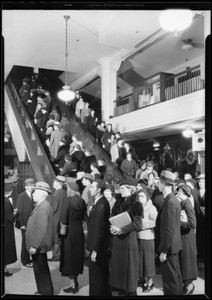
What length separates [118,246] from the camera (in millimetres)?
4008

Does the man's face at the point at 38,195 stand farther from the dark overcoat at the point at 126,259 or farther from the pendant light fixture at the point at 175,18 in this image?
the pendant light fixture at the point at 175,18

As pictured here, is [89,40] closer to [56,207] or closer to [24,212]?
[56,207]

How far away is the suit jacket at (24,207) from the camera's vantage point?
4445 millimetres

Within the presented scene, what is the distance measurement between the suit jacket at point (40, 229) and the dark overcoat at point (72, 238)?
1.39 feet

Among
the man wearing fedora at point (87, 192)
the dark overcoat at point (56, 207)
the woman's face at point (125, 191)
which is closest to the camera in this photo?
the woman's face at point (125, 191)

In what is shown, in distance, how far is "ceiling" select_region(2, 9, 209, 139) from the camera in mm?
4270

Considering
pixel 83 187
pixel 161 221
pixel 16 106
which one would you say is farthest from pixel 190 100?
pixel 16 106

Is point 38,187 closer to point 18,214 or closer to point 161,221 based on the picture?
point 18,214

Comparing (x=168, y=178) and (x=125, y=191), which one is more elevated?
(x=168, y=178)

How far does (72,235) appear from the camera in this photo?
4.45 meters

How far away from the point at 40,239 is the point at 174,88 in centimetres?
661

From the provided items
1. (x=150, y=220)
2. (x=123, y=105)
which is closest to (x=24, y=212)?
(x=150, y=220)

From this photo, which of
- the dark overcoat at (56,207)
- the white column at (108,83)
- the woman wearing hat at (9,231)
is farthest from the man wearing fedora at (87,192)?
the white column at (108,83)

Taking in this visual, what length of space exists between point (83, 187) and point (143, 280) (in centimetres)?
196
